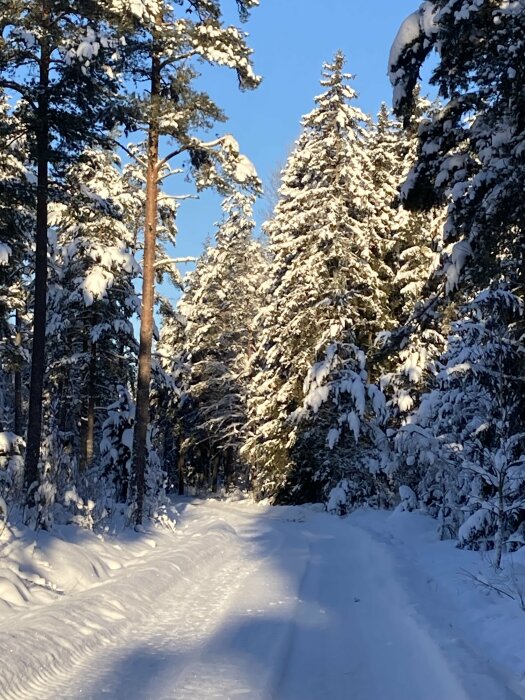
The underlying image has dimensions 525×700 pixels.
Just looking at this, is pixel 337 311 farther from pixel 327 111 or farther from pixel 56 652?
pixel 56 652

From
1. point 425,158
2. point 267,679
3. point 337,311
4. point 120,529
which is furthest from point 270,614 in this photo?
point 337,311

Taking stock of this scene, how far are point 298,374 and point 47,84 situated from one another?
50.4 ft

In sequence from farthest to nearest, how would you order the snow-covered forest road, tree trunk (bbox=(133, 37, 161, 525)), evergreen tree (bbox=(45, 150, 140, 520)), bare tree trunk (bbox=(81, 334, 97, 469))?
bare tree trunk (bbox=(81, 334, 97, 469)) < evergreen tree (bbox=(45, 150, 140, 520)) < tree trunk (bbox=(133, 37, 161, 525)) < the snow-covered forest road

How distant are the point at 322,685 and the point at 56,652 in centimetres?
228

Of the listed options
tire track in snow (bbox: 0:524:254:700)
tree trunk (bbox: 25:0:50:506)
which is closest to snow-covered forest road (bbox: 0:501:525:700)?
tire track in snow (bbox: 0:524:254:700)

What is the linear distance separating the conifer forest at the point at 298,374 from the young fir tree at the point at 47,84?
0.06m

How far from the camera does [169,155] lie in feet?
50.6

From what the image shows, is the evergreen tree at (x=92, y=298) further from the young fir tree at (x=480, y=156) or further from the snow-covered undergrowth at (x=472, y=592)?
the snow-covered undergrowth at (x=472, y=592)

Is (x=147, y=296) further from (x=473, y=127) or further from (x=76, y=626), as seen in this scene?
(x=76, y=626)

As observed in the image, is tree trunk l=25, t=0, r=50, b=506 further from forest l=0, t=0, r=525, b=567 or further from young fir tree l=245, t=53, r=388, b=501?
young fir tree l=245, t=53, r=388, b=501

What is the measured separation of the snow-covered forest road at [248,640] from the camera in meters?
4.77

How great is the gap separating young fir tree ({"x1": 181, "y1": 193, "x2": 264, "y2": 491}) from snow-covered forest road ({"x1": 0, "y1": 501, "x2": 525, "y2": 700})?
1002 inches

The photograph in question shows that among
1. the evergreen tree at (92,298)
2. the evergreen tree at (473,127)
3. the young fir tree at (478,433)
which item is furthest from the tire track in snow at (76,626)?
the evergreen tree at (92,298)

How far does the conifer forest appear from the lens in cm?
594
